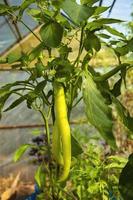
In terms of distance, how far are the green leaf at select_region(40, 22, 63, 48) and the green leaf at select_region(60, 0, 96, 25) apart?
10 centimetres

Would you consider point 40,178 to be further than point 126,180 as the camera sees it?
Yes

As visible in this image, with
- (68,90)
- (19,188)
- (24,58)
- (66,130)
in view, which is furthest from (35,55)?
(19,188)

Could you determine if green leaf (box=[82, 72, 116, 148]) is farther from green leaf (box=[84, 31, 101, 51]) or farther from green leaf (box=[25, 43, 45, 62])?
green leaf (box=[25, 43, 45, 62])

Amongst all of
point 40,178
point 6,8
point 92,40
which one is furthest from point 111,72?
point 40,178

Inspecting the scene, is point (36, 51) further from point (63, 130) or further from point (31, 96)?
point (63, 130)

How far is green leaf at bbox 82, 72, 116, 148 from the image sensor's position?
96 centimetres

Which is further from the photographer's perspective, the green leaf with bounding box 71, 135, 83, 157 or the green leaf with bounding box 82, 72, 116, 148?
the green leaf with bounding box 71, 135, 83, 157

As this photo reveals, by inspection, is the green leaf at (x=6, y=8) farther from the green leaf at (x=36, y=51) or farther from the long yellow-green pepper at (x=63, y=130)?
the long yellow-green pepper at (x=63, y=130)

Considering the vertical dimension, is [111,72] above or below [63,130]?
above

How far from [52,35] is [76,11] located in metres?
0.13

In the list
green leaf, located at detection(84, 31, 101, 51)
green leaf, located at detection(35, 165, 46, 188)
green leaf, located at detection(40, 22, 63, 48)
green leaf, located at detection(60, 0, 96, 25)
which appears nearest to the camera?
green leaf, located at detection(60, 0, 96, 25)

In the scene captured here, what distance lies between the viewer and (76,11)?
0.92 m

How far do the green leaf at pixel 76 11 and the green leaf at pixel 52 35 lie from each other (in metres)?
0.10

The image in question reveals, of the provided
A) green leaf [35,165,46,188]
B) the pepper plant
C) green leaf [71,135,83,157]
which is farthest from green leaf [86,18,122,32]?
green leaf [35,165,46,188]
